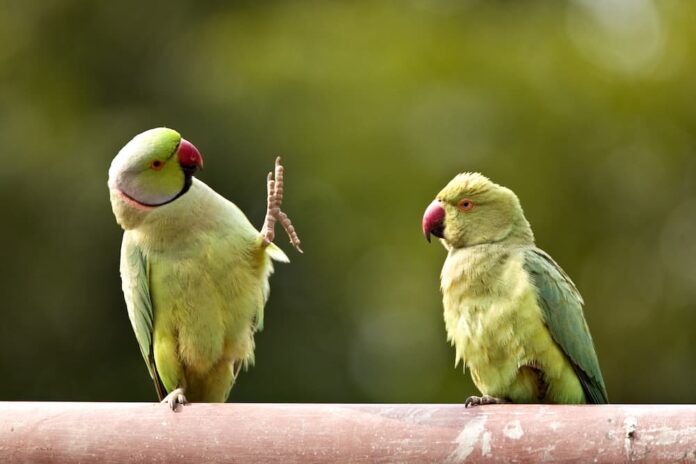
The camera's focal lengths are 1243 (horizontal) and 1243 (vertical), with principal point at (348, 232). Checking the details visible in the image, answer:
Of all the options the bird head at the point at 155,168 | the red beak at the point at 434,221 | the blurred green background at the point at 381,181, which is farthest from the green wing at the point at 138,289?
the blurred green background at the point at 381,181

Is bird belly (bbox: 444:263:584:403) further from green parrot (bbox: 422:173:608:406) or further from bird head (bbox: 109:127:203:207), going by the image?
bird head (bbox: 109:127:203:207)

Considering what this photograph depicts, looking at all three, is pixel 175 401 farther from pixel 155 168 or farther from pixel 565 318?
pixel 565 318

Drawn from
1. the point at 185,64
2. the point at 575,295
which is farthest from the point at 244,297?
the point at 185,64

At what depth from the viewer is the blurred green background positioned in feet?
42.2

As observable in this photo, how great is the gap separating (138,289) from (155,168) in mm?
500

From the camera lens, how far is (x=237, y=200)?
44.1ft

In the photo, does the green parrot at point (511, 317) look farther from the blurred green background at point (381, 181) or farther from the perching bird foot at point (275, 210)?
the blurred green background at point (381, 181)

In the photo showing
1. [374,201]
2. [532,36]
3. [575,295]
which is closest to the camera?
[575,295]

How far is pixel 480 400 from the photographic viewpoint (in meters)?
4.40

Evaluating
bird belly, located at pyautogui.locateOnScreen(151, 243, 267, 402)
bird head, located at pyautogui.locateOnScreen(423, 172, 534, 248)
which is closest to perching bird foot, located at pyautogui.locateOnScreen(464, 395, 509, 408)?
bird head, located at pyautogui.locateOnScreen(423, 172, 534, 248)

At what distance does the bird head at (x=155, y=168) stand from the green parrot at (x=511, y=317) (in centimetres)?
100

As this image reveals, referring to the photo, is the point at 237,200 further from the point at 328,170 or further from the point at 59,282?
the point at 59,282

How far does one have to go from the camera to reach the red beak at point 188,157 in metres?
4.98

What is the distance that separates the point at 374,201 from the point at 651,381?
351 centimetres
